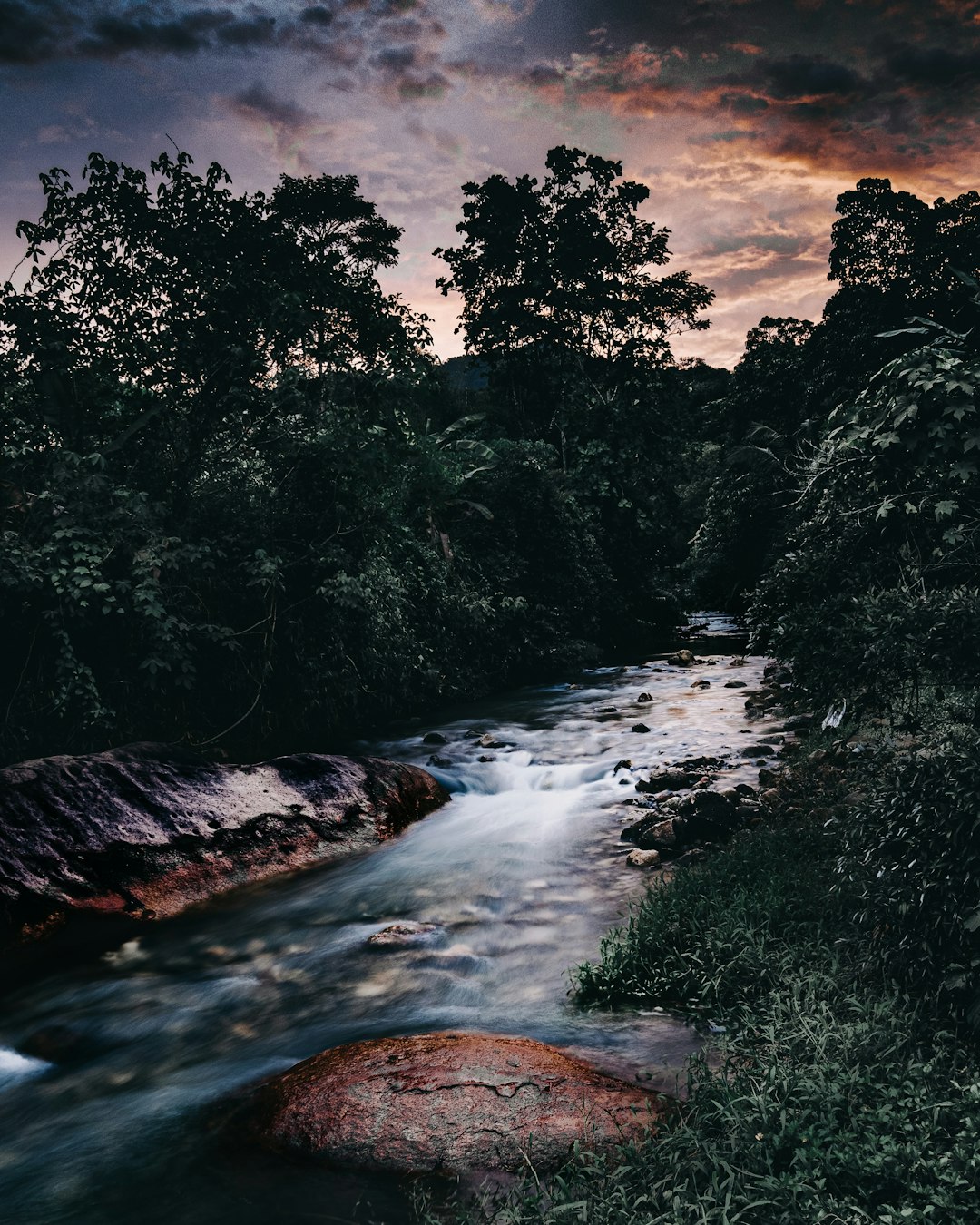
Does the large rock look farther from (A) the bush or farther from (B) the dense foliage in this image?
(A) the bush

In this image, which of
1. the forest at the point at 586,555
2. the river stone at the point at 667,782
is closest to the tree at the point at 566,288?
the forest at the point at 586,555

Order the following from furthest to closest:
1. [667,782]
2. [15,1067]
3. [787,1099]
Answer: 1. [667,782]
2. [15,1067]
3. [787,1099]

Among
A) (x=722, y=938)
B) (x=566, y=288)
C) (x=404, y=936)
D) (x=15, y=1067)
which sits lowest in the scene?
A: (x=404, y=936)

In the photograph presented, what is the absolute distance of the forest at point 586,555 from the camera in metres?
3.29

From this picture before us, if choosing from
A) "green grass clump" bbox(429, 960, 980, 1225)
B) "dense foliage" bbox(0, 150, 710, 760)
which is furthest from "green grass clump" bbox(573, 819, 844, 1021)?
"dense foliage" bbox(0, 150, 710, 760)

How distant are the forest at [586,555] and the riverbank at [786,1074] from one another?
0.06ft

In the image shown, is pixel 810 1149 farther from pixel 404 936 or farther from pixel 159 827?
pixel 159 827

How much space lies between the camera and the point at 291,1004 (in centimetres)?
510

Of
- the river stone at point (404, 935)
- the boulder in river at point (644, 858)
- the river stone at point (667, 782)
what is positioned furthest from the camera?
the river stone at point (667, 782)

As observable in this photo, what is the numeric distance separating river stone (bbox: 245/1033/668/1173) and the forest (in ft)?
0.74

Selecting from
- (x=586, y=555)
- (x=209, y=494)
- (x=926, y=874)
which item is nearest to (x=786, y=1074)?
(x=926, y=874)

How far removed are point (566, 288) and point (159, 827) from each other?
2190 centimetres

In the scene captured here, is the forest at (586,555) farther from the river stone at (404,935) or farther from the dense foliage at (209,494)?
the river stone at (404,935)

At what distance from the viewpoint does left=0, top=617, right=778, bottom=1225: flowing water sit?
3355 millimetres
